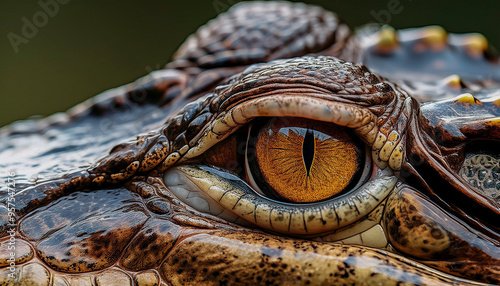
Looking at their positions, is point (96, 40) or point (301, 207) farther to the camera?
point (96, 40)

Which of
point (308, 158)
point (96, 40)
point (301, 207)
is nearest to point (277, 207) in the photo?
point (301, 207)

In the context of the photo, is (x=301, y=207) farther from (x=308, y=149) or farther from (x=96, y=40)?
(x=96, y=40)

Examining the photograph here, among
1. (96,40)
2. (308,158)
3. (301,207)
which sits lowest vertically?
(96,40)

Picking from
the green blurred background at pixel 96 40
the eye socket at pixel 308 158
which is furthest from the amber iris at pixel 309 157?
the green blurred background at pixel 96 40

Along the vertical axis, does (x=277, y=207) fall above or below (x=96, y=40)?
above

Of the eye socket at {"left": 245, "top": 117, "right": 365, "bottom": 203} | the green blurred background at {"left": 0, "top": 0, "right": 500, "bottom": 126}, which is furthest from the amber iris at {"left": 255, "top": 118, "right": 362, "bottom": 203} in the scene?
the green blurred background at {"left": 0, "top": 0, "right": 500, "bottom": 126}

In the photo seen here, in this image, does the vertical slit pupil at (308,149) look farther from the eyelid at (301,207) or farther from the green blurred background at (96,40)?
the green blurred background at (96,40)

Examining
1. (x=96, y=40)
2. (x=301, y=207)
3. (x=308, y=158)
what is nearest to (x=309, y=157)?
(x=308, y=158)

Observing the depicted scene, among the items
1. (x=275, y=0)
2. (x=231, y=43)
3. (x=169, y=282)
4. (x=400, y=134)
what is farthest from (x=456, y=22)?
(x=169, y=282)
